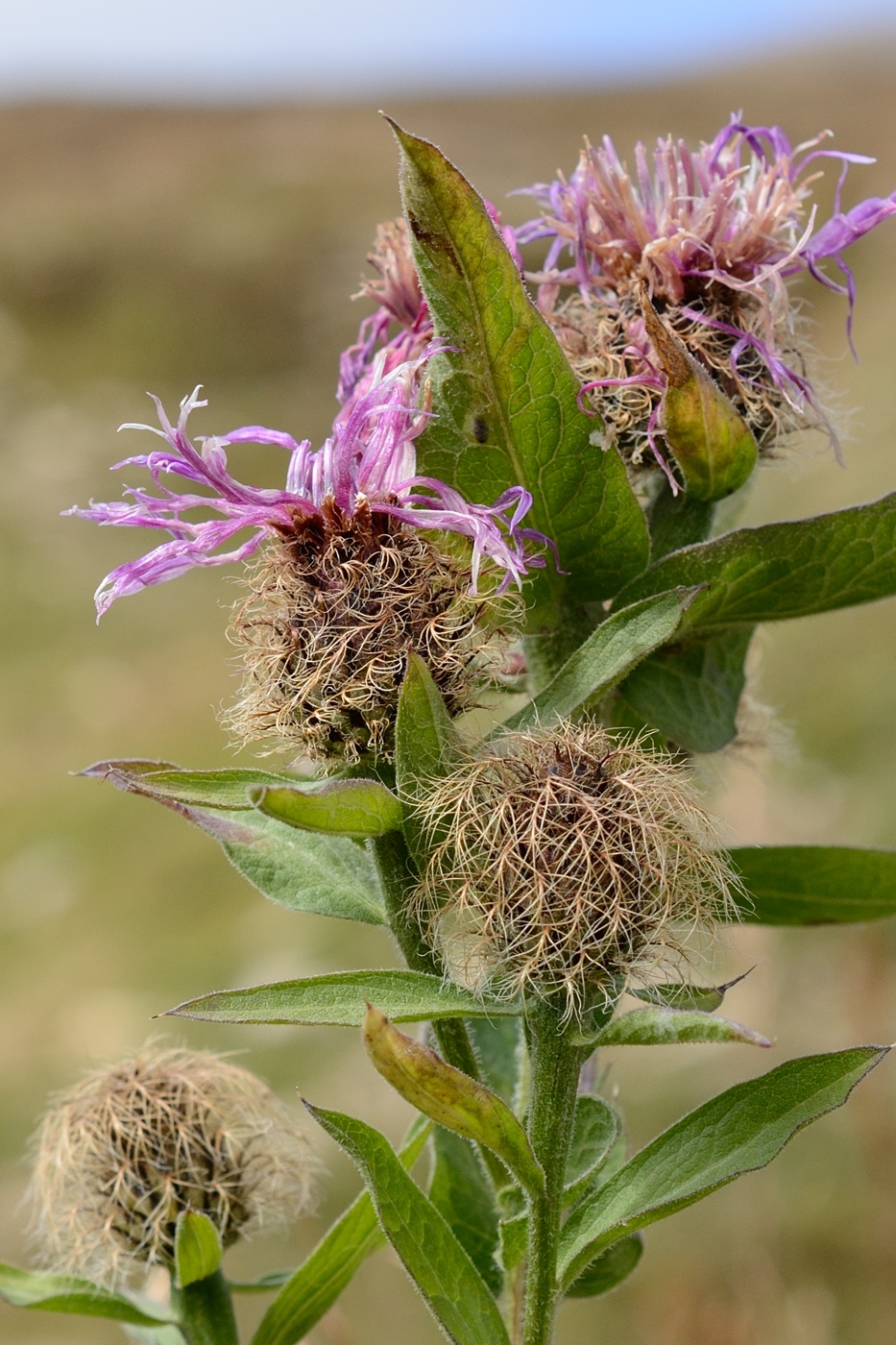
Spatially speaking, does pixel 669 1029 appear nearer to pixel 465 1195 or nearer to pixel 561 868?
pixel 561 868

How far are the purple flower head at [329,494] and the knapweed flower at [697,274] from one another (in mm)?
295

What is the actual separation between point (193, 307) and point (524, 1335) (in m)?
23.1

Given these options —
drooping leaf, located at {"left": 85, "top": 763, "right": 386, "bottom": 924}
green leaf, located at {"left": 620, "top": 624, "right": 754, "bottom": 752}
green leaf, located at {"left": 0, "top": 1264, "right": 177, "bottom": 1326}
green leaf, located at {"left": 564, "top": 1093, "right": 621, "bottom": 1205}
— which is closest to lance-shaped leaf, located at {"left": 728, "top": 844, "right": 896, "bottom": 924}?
green leaf, located at {"left": 620, "top": 624, "right": 754, "bottom": 752}

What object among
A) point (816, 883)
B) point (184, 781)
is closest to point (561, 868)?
point (184, 781)

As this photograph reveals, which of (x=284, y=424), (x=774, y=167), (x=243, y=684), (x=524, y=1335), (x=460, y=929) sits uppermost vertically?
(x=284, y=424)

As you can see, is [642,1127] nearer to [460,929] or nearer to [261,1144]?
[261,1144]

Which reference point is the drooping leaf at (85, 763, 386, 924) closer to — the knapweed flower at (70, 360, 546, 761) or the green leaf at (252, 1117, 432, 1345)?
the knapweed flower at (70, 360, 546, 761)

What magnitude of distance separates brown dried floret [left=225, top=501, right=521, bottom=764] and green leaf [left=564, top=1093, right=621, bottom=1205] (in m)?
0.61

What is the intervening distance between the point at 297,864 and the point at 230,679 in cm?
665

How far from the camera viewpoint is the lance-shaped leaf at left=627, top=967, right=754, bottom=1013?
1.40 metres

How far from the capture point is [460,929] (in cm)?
145

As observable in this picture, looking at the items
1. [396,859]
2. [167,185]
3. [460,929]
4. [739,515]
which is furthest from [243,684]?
[167,185]

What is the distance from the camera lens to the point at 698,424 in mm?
1584

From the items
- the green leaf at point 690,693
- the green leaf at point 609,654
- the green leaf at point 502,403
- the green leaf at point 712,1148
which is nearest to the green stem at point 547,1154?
the green leaf at point 712,1148
